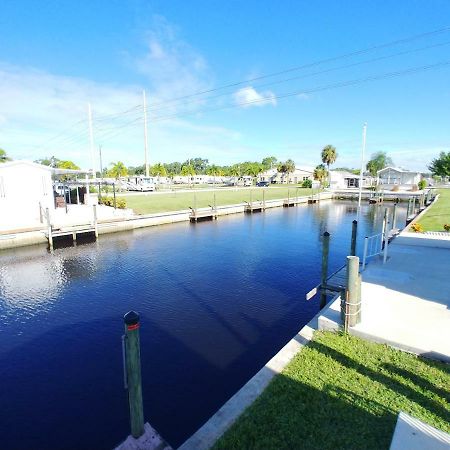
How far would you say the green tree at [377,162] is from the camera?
354 ft

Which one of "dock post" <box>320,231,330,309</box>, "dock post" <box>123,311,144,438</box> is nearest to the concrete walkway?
"dock post" <box>320,231,330,309</box>

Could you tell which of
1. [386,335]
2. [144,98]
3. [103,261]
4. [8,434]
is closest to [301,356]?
[386,335]

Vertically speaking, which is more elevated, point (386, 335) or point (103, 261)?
point (386, 335)

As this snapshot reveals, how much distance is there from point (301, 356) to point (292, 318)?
399 centimetres

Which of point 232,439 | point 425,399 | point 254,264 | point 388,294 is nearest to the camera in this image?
point 232,439

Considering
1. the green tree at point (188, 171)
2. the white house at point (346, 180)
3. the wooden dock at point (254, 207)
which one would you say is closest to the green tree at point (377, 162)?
the white house at point (346, 180)

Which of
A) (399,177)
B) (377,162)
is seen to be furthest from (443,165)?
(377,162)

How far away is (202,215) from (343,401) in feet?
85.3

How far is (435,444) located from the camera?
11.8 ft

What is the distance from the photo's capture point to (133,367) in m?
→ 4.37

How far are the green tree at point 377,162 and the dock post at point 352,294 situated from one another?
4270 inches

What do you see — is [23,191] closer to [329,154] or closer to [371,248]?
[371,248]

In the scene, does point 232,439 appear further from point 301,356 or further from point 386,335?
point 386,335

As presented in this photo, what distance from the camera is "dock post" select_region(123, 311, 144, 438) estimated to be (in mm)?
4226
